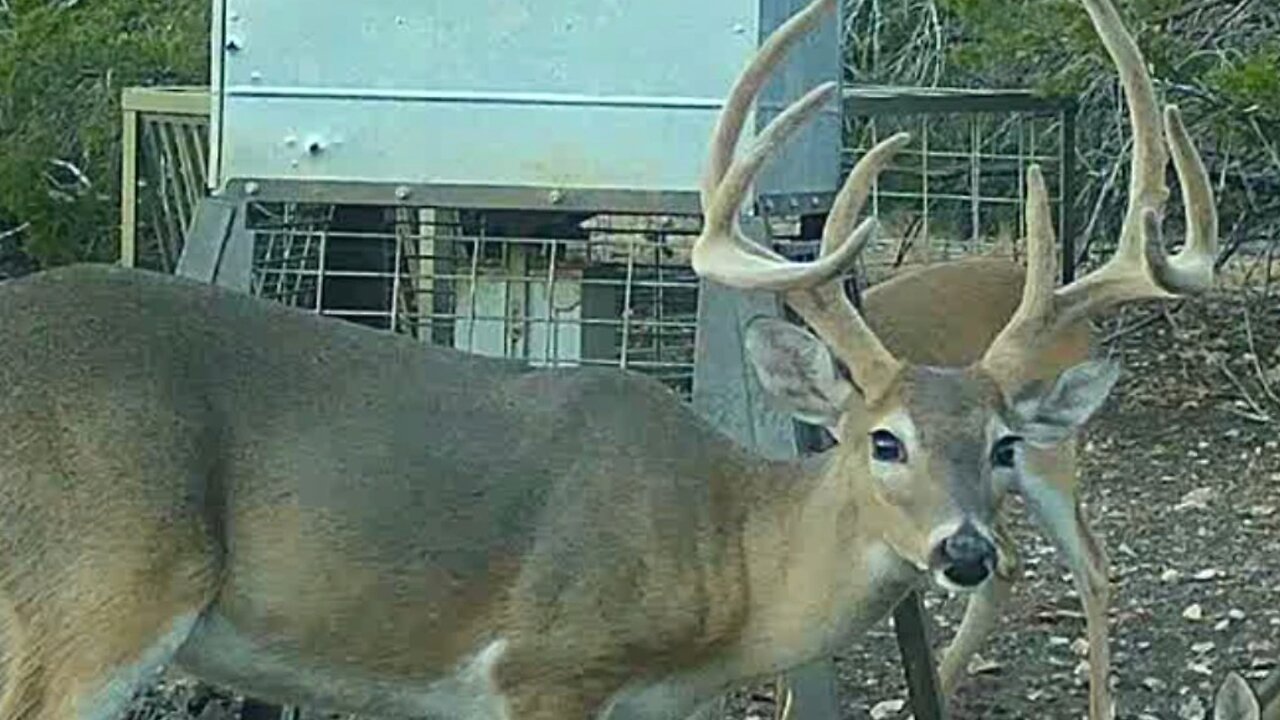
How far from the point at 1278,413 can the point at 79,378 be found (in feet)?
23.0

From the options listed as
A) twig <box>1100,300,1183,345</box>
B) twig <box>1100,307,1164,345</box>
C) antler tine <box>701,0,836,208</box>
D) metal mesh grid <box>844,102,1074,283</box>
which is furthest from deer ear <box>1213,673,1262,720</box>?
twig <box>1100,300,1183,345</box>

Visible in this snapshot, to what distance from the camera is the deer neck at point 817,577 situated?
5.79 metres

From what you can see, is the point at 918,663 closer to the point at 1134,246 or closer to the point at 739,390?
the point at 739,390

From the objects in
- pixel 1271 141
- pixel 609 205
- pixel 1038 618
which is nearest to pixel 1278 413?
pixel 1271 141

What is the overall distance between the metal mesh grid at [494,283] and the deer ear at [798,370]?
45.7 inches

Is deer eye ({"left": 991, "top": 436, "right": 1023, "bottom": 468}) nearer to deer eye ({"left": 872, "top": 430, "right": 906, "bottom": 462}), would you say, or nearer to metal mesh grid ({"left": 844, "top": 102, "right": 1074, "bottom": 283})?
deer eye ({"left": 872, "top": 430, "right": 906, "bottom": 462})

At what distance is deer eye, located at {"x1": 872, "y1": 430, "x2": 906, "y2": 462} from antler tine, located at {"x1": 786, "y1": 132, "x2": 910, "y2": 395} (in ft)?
0.43

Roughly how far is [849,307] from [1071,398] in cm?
45

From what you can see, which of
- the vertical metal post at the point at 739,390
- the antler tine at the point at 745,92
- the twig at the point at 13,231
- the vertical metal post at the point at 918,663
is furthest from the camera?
the twig at the point at 13,231

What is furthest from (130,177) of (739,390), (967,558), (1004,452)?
(967,558)

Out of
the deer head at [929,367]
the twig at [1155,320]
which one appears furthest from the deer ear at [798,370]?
the twig at [1155,320]

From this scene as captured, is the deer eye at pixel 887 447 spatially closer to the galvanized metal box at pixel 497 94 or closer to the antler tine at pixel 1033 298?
the antler tine at pixel 1033 298

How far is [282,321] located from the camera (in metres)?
5.86

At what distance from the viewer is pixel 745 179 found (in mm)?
5922
